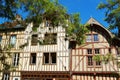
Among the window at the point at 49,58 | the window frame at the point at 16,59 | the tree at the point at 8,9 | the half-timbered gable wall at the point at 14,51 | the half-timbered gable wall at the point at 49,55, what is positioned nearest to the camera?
the tree at the point at 8,9

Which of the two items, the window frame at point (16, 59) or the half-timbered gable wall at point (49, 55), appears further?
the window frame at point (16, 59)

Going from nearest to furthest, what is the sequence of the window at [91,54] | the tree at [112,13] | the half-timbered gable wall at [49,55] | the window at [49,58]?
the tree at [112,13] < the window at [91,54] < the half-timbered gable wall at [49,55] < the window at [49,58]

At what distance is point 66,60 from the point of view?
19.2 m

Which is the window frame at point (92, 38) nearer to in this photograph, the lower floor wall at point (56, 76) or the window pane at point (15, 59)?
the lower floor wall at point (56, 76)

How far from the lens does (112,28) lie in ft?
47.9

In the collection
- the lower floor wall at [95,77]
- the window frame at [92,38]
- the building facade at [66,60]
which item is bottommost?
the lower floor wall at [95,77]

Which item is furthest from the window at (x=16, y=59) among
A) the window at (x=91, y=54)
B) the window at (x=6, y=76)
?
the window at (x=91, y=54)

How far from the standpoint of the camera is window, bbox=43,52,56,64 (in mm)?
19781

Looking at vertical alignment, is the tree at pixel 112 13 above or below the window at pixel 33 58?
above

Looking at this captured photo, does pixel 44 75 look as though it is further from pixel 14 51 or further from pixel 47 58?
pixel 14 51

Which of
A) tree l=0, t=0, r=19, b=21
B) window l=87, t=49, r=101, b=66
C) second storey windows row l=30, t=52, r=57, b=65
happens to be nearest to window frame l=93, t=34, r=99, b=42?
window l=87, t=49, r=101, b=66

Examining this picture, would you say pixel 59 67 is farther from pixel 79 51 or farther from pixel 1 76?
pixel 1 76

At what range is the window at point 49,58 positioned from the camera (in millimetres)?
19781

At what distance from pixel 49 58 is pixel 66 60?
6.18 feet
